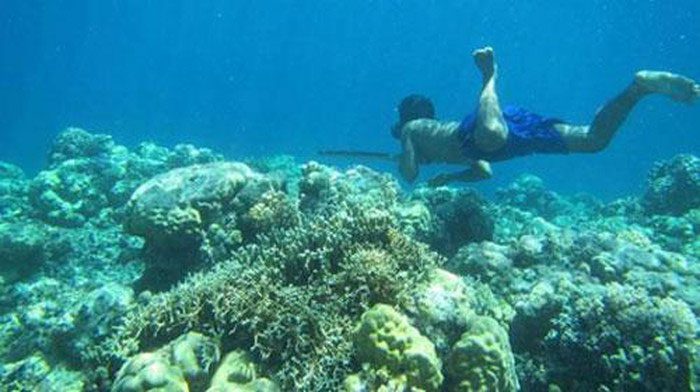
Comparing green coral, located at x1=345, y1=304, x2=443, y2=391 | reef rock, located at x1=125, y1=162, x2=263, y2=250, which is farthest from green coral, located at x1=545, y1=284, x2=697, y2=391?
reef rock, located at x1=125, y1=162, x2=263, y2=250

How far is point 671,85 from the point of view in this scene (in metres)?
9.87

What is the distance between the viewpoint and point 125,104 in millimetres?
111438

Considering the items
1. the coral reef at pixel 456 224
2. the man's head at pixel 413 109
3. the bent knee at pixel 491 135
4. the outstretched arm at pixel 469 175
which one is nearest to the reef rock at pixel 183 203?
the coral reef at pixel 456 224

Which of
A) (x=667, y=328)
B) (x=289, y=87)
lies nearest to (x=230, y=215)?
(x=667, y=328)

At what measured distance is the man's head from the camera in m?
12.3

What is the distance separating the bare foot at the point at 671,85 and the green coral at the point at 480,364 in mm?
6952

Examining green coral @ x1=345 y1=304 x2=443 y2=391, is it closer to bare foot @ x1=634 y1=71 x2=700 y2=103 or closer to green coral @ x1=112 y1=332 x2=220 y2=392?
green coral @ x1=112 y1=332 x2=220 y2=392

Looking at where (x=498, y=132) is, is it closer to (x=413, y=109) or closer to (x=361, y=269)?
(x=413, y=109)

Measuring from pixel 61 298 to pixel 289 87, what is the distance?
13264 centimetres

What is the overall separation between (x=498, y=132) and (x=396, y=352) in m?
6.18

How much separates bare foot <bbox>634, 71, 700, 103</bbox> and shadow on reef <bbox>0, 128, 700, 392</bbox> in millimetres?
2819

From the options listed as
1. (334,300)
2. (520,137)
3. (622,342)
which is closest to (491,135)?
(520,137)

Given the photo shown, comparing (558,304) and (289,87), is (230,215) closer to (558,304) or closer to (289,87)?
(558,304)

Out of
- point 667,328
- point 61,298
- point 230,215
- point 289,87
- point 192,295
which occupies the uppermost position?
point 289,87
